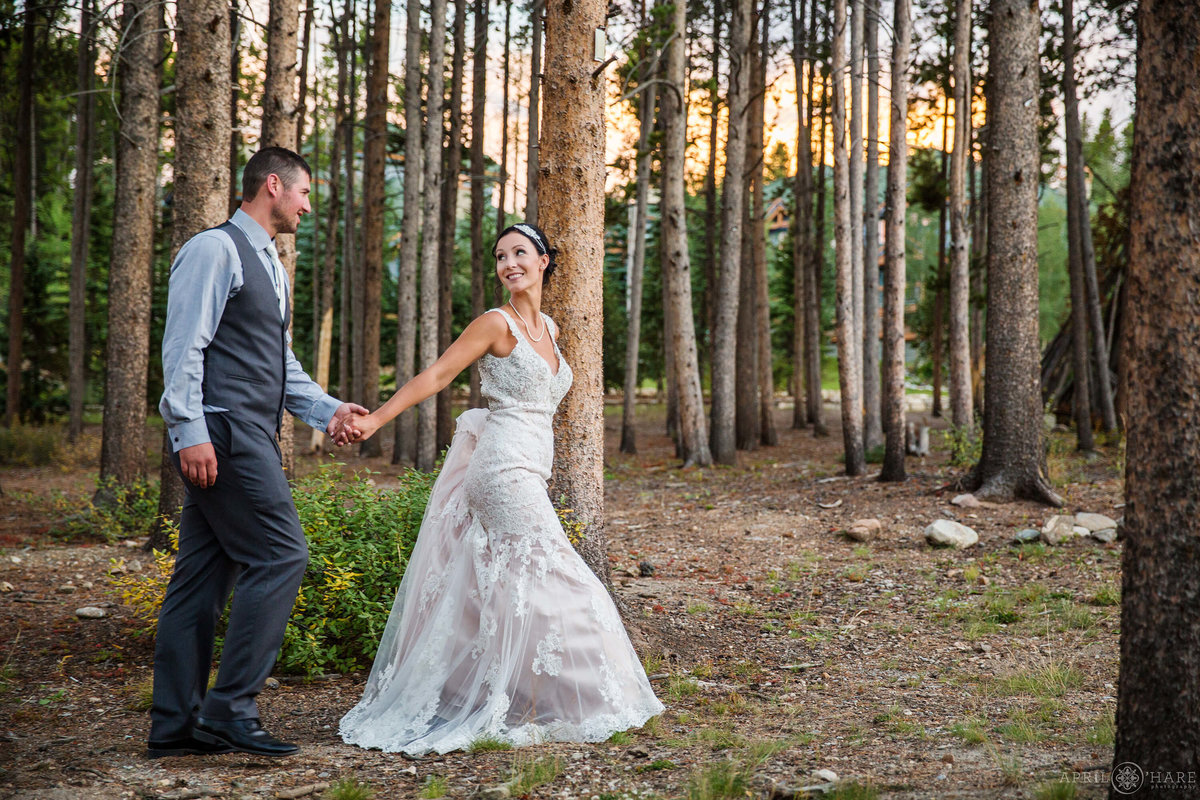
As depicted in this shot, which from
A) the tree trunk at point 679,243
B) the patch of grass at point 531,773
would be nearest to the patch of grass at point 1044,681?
the patch of grass at point 531,773

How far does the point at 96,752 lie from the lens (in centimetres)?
375

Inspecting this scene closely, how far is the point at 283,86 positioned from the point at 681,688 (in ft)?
19.8

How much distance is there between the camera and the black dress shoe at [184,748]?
363cm

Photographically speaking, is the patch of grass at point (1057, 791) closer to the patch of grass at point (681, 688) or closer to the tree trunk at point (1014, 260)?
the patch of grass at point (681, 688)

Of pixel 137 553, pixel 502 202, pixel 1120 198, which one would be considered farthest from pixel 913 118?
pixel 137 553

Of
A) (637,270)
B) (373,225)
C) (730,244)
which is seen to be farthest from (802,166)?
(373,225)

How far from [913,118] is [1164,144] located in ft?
66.9

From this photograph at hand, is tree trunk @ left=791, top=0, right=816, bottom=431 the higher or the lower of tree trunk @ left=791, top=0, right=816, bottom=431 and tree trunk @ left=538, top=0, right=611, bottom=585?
the higher

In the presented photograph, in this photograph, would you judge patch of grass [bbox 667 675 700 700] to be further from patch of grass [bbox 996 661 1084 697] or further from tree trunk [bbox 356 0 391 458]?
tree trunk [bbox 356 0 391 458]

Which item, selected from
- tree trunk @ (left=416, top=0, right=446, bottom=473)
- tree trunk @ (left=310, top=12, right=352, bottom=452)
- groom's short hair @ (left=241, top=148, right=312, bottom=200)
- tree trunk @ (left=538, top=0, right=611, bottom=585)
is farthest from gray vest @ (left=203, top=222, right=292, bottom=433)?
tree trunk @ (left=310, top=12, right=352, bottom=452)

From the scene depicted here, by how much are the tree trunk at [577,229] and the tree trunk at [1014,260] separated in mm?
6395

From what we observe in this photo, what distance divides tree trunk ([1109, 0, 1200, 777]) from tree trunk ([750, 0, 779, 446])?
52.3 ft

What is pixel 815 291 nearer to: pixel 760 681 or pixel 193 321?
pixel 760 681

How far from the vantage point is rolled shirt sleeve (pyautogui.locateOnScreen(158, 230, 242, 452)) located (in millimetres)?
3438
